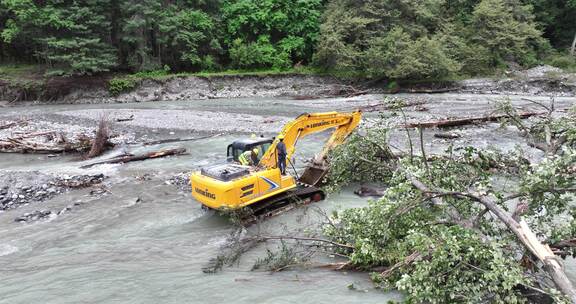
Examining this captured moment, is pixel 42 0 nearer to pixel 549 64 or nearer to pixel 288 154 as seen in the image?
pixel 288 154

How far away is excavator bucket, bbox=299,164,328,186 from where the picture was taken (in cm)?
1328

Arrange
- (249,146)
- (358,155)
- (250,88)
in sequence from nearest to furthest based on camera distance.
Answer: (358,155)
(249,146)
(250,88)

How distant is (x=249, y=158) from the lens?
474 inches

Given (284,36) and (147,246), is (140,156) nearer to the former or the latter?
(147,246)

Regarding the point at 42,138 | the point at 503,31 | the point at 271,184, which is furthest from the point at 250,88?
the point at 271,184

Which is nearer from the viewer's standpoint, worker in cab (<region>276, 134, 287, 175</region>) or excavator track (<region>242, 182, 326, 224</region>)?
excavator track (<region>242, 182, 326, 224</region>)

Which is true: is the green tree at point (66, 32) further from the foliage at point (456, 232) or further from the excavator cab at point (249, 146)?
the foliage at point (456, 232)

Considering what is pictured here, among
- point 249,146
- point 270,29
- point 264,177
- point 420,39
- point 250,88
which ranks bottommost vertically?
point 264,177

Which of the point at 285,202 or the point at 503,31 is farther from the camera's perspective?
the point at 503,31

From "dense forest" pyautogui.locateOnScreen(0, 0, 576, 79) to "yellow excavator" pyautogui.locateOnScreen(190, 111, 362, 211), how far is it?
1012 inches

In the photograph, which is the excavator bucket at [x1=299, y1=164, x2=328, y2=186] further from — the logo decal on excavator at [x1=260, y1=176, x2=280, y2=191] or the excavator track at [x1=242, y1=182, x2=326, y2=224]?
the logo decal on excavator at [x1=260, y1=176, x2=280, y2=191]

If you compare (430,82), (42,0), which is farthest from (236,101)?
(42,0)

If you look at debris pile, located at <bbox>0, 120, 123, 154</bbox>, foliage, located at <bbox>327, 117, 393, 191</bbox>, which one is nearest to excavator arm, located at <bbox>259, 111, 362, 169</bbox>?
foliage, located at <bbox>327, 117, 393, 191</bbox>

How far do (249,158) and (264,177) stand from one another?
1.18 m
